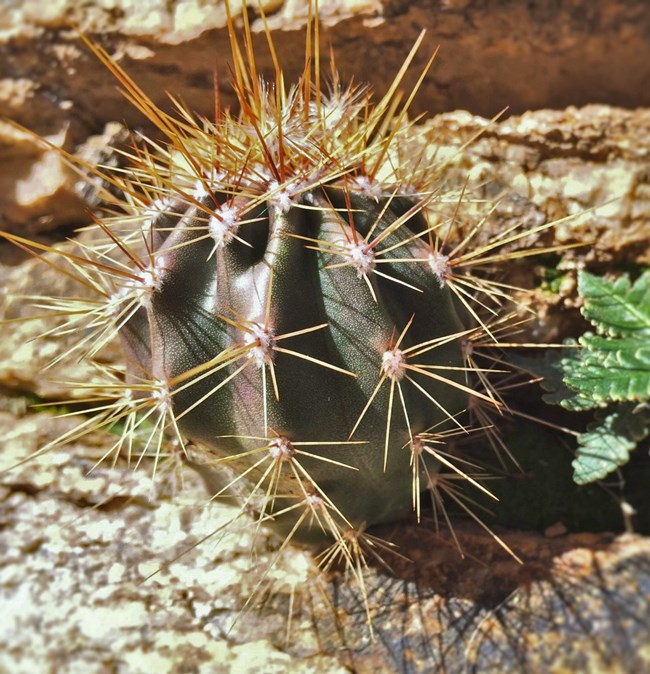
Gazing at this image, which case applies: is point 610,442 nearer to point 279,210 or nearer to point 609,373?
point 609,373

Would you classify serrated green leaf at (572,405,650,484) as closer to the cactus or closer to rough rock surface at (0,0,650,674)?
rough rock surface at (0,0,650,674)

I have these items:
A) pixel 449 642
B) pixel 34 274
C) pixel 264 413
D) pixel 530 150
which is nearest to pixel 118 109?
pixel 34 274

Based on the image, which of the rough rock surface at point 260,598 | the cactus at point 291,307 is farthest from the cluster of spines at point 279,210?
the rough rock surface at point 260,598

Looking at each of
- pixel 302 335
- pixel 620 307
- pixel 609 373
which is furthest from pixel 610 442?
pixel 302 335

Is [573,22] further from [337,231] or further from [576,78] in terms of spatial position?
A: [337,231]

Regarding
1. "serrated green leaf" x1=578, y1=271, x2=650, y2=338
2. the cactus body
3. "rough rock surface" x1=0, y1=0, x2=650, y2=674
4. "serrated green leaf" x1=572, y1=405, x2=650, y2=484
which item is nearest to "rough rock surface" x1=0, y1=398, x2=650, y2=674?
"rough rock surface" x1=0, y1=0, x2=650, y2=674
